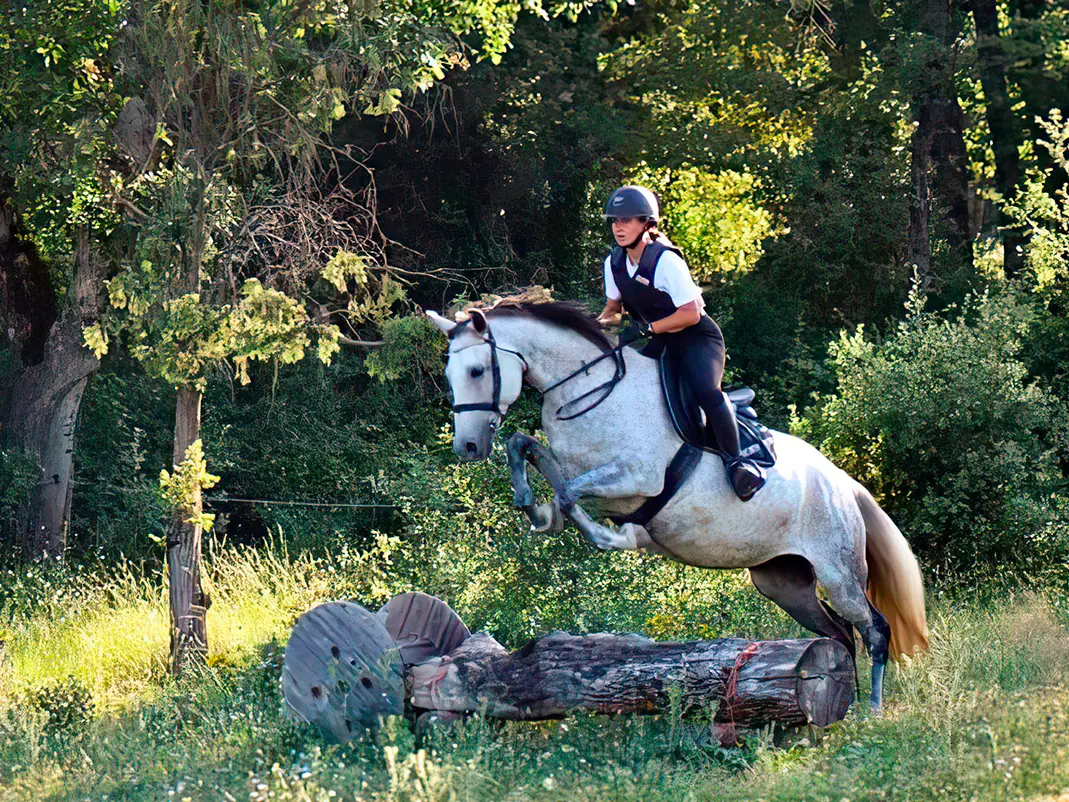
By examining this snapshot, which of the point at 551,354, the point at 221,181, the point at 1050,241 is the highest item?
the point at 221,181

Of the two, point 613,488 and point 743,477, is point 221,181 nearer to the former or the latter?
point 613,488

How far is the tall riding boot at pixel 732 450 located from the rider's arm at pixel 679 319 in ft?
1.62

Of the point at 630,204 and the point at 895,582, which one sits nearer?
the point at 630,204

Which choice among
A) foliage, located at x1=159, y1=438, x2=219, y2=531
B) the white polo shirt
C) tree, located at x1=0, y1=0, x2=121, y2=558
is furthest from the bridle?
tree, located at x1=0, y1=0, x2=121, y2=558

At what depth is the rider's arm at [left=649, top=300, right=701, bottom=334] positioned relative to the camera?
6.96 metres

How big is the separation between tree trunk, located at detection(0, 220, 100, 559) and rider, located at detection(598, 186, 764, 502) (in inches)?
340

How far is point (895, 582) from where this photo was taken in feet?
26.8

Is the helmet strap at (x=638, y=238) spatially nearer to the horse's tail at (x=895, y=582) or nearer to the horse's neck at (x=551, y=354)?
the horse's neck at (x=551, y=354)

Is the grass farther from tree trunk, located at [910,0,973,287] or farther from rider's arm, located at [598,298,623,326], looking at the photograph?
tree trunk, located at [910,0,973,287]

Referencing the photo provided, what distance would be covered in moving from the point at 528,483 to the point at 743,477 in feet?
3.92

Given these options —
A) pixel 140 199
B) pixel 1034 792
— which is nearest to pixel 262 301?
pixel 140 199

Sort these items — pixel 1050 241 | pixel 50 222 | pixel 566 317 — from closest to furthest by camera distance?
pixel 566 317, pixel 1050 241, pixel 50 222

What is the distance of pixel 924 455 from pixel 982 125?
10121 millimetres

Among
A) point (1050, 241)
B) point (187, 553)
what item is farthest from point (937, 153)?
point (187, 553)
